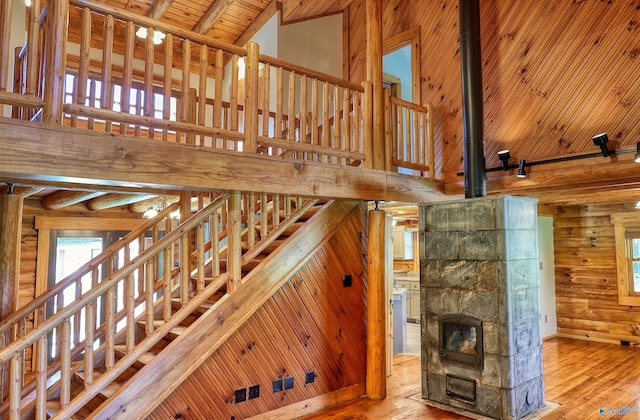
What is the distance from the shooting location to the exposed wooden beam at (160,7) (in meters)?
6.68

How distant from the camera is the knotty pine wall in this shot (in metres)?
3.66

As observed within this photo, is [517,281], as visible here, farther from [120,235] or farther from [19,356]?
[120,235]

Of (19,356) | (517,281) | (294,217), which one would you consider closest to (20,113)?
(19,356)

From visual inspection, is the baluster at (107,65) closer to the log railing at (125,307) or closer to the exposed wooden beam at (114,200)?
the log railing at (125,307)

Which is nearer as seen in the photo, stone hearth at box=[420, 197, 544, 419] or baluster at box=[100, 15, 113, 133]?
baluster at box=[100, 15, 113, 133]

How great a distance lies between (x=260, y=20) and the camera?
7359 millimetres

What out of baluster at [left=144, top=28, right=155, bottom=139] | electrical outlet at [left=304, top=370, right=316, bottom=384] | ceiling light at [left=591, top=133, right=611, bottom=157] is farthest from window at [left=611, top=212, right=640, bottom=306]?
baluster at [left=144, top=28, right=155, bottom=139]

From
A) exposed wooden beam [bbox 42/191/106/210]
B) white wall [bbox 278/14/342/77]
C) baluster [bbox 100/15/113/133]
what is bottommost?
exposed wooden beam [bbox 42/191/106/210]

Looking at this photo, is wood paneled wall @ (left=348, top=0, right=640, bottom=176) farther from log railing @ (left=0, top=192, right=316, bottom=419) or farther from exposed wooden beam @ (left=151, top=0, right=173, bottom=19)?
exposed wooden beam @ (left=151, top=0, right=173, bottom=19)

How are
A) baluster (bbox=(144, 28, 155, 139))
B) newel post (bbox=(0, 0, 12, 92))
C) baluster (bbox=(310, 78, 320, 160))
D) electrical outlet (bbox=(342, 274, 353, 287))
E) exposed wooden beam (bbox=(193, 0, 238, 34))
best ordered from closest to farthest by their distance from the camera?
newel post (bbox=(0, 0, 12, 92)) → baluster (bbox=(144, 28, 155, 139)) → baluster (bbox=(310, 78, 320, 160)) → electrical outlet (bbox=(342, 274, 353, 287)) → exposed wooden beam (bbox=(193, 0, 238, 34))

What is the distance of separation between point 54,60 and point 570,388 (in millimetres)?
5881

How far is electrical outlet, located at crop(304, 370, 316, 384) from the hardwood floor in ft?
1.06

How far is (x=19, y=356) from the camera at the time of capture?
267cm

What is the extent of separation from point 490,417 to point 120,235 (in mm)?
5733
